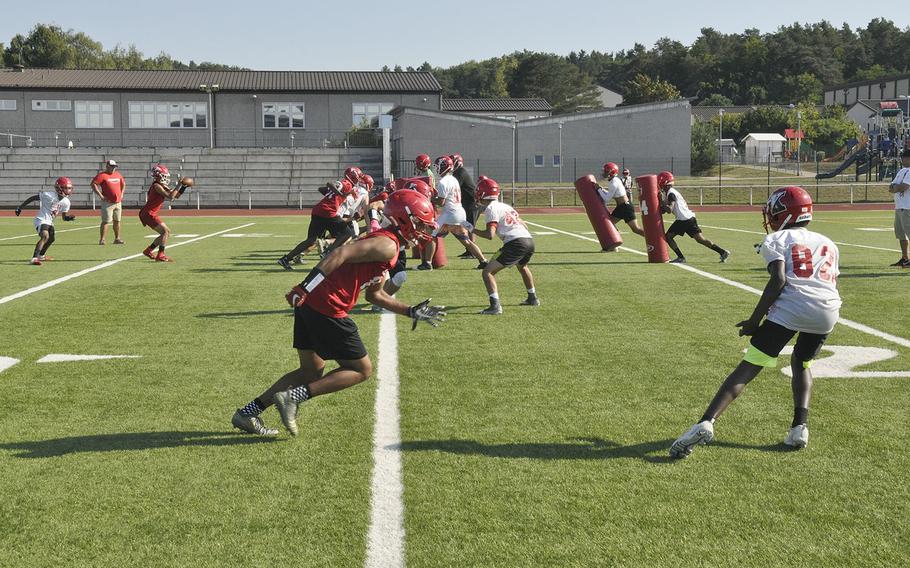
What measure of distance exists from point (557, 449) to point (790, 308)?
154 centimetres

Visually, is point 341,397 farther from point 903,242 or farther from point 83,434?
point 903,242

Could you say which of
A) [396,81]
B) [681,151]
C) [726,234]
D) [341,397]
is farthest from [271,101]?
[341,397]

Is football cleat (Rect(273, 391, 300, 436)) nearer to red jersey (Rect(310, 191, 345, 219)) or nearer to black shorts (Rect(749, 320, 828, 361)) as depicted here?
black shorts (Rect(749, 320, 828, 361))

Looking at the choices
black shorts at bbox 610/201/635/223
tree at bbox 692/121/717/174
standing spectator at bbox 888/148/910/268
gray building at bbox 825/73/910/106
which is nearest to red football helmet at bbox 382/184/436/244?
standing spectator at bbox 888/148/910/268

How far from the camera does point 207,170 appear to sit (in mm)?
50000

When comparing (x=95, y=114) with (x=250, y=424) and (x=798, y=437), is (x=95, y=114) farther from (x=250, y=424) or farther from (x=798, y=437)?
(x=798, y=437)

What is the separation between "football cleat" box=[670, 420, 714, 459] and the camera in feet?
16.8

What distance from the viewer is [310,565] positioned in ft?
12.4

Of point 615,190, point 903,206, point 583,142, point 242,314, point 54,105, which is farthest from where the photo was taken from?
point 54,105

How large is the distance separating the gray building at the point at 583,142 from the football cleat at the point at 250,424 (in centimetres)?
4940

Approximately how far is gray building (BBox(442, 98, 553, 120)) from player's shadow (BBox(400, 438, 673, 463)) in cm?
7096

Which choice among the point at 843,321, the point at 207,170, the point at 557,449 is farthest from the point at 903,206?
the point at 207,170

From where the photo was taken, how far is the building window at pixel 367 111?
6062 cm

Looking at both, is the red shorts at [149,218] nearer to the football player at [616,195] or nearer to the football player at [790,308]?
the football player at [616,195]
